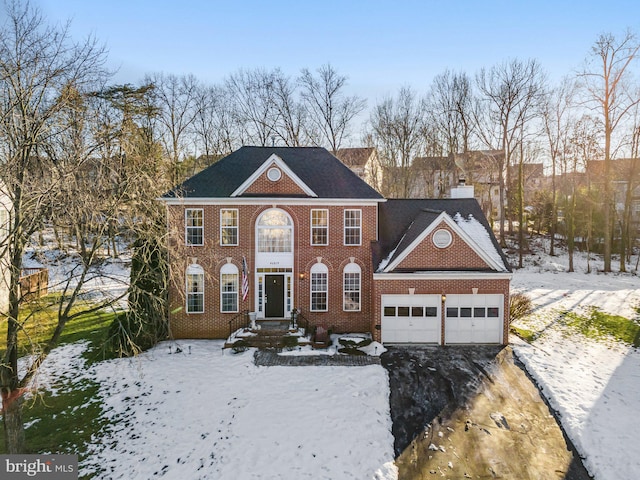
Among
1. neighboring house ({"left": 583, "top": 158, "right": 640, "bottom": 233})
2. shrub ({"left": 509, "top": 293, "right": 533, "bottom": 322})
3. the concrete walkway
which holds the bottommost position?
the concrete walkway

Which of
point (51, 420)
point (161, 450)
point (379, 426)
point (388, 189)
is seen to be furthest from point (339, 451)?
point (388, 189)

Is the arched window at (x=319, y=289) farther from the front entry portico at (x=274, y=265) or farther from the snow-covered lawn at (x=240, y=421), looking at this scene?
the snow-covered lawn at (x=240, y=421)

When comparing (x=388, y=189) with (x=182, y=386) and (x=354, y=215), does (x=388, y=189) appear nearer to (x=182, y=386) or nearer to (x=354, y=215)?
(x=354, y=215)

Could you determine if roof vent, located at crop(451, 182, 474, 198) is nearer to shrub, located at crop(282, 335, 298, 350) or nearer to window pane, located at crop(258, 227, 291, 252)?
window pane, located at crop(258, 227, 291, 252)

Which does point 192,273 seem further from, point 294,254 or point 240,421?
point 240,421

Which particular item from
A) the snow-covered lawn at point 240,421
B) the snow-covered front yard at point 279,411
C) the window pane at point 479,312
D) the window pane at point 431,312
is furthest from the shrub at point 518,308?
the snow-covered lawn at point 240,421

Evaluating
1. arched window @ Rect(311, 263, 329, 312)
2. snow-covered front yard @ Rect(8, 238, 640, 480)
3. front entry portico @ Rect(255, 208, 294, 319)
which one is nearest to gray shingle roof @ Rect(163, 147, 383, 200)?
front entry portico @ Rect(255, 208, 294, 319)
